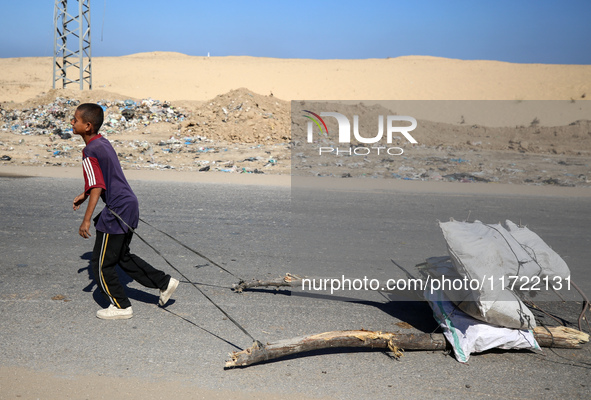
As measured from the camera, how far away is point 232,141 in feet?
58.0

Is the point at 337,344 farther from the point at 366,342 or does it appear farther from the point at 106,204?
the point at 106,204

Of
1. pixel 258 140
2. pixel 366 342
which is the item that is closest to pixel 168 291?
pixel 366 342

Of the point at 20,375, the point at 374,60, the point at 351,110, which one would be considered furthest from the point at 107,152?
the point at 374,60

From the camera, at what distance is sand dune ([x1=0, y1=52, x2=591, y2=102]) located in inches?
1674

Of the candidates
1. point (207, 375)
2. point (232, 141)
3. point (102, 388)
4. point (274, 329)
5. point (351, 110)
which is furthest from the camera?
point (351, 110)

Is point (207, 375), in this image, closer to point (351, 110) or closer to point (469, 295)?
point (469, 295)

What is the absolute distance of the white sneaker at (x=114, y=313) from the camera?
12.2 ft

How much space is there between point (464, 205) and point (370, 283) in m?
5.70

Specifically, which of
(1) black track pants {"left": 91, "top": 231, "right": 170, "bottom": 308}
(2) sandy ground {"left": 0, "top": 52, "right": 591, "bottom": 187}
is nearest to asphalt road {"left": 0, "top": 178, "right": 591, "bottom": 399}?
(1) black track pants {"left": 91, "top": 231, "right": 170, "bottom": 308}

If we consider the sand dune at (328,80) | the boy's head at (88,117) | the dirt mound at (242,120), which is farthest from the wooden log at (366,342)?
the sand dune at (328,80)

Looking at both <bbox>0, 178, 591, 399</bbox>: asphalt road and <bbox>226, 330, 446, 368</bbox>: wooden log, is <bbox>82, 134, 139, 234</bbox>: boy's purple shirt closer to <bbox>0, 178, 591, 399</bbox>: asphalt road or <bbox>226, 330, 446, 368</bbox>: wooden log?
<bbox>0, 178, 591, 399</bbox>: asphalt road

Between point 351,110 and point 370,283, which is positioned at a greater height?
point 351,110

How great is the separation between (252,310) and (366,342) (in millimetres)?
1147

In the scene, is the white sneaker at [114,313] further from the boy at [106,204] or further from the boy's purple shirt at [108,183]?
the boy's purple shirt at [108,183]
